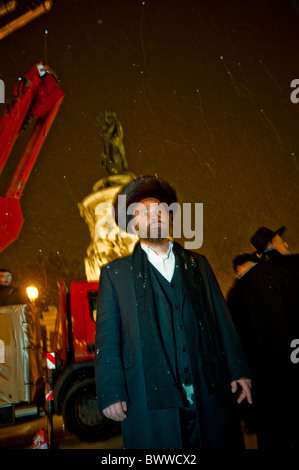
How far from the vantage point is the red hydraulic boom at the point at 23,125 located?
14.9 feet

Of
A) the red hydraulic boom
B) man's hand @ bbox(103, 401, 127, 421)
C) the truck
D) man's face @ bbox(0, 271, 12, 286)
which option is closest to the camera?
man's hand @ bbox(103, 401, 127, 421)

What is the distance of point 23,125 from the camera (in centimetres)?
506

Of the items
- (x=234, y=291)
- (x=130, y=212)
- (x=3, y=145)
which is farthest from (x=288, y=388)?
(x=3, y=145)

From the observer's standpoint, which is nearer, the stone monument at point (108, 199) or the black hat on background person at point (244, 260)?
the black hat on background person at point (244, 260)

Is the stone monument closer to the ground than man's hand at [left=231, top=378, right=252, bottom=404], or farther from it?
farther from it

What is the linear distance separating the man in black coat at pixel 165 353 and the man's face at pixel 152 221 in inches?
0.4

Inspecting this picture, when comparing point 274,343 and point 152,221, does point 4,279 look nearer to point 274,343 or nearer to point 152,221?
point 152,221

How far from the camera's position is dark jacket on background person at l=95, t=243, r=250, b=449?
1926 mm

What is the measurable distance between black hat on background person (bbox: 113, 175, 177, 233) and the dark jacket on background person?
0.64 metres

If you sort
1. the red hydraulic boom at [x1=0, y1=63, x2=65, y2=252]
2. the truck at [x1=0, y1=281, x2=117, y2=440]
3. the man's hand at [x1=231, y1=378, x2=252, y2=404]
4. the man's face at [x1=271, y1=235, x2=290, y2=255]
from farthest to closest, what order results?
the red hydraulic boom at [x1=0, y1=63, x2=65, y2=252] < the truck at [x1=0, y1=281, x2=117, y2=440] < the man's face at [x1=271, y1=235, x2=290, y2=255] < the man's hand at [x1=231, y1=378, x2=252, y2=404]

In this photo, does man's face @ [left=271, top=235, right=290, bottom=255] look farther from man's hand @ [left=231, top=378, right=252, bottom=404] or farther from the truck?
the truck

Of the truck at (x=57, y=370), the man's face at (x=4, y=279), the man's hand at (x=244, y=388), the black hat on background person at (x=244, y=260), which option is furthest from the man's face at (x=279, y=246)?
the man's face at (x=4, y=279)

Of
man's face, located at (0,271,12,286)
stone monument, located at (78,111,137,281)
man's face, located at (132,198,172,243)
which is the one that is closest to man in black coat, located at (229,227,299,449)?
man's face, located at (132,198,172,243)

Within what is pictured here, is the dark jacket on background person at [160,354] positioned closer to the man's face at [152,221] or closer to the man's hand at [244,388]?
the man's hand at [244,388]
